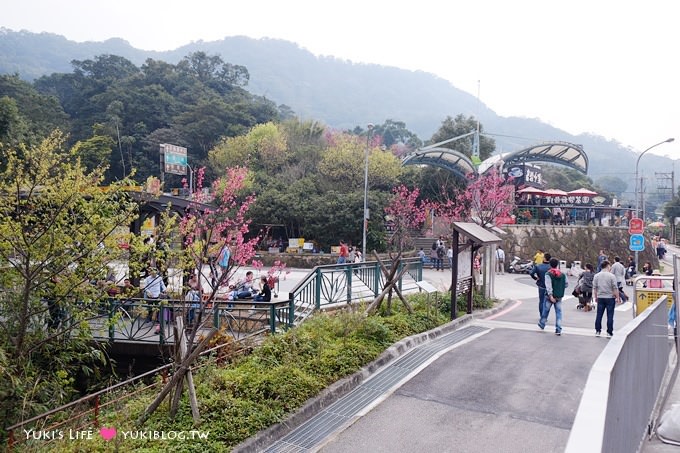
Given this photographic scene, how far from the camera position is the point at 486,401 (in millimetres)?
6852

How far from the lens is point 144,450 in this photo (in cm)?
496

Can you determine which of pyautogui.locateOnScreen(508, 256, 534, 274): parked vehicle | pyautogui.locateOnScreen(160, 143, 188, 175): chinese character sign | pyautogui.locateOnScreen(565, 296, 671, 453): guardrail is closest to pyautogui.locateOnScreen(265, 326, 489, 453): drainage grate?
pyautogui.locateOnScreen(565, 296, 671, 453): guardrail

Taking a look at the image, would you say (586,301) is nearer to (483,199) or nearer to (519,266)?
(519,266)

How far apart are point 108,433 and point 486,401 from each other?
468 centimetres

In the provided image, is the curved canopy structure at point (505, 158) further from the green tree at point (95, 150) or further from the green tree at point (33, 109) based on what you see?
the green tree at point (33, 109)

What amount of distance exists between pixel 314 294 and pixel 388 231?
22236 mm

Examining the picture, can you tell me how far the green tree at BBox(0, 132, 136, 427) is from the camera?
6953 mm

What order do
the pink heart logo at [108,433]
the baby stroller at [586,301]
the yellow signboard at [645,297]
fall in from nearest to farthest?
the pink heart logo at [108,433]
the yellow signboard at [645,297]
the baby stroller at [586,301]

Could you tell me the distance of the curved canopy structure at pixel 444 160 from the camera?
33.8m

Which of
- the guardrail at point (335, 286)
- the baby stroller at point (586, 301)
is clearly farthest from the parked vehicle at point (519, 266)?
the guardrail at point (335, 286)

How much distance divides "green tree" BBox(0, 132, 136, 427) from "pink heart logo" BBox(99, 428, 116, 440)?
1936 mm

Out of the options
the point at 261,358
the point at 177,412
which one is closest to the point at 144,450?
the point at 177,412

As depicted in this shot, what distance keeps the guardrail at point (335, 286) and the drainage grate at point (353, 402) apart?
8.37ft

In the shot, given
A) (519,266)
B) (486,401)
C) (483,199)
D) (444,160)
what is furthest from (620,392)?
(444,160)
